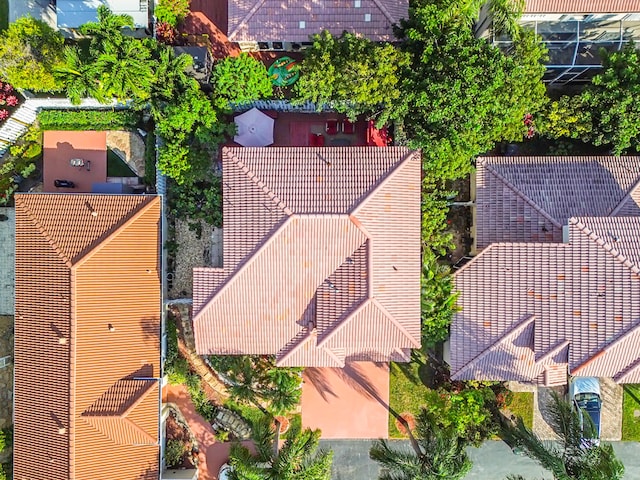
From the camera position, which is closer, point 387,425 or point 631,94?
point 631,94

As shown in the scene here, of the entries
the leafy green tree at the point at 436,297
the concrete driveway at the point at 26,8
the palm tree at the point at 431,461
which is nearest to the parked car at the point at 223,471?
the palm tree at the point at 431,461

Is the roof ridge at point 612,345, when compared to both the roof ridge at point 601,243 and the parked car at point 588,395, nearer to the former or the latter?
the roof ridge at point 601,243

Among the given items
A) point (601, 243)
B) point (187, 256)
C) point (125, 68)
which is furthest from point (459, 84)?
point (187, 256)

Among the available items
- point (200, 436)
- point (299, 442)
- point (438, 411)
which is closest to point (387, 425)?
point (438, 411)

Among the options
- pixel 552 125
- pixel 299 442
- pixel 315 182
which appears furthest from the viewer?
pixel 552 125

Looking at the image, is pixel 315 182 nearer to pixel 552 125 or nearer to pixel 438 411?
pixel 552 125

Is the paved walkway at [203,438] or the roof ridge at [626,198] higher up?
the roof ridge at [626,198]

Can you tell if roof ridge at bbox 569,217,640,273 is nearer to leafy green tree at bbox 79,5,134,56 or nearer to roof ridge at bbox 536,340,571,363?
roof ridge at bbox 536,340,571,363
